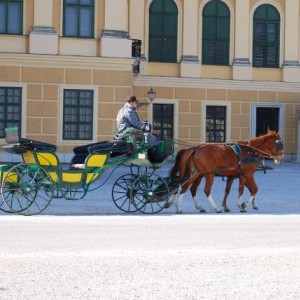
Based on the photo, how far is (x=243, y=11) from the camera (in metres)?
32.1

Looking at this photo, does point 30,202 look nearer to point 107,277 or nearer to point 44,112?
point 107,277

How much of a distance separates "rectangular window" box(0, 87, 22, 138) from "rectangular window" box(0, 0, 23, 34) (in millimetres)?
2184

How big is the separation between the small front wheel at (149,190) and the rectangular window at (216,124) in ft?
59.4

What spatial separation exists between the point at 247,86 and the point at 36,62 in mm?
10876

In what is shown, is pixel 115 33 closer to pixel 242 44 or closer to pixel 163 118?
pixel 163 118

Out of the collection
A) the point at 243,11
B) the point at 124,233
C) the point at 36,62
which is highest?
the point at 243,11

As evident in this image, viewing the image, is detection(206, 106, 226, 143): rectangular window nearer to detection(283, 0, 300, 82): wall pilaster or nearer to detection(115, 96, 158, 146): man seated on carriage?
detection(283, 0, 300, 82): wall pilaster

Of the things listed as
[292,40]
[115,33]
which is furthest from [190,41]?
[115,33]

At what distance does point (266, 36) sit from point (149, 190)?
66.2ft

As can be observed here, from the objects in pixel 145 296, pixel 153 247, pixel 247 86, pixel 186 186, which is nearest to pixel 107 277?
pixel 145 296

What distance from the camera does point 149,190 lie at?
1415cm

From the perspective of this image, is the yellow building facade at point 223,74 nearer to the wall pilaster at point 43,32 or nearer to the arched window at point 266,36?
the arched window at point 266,36

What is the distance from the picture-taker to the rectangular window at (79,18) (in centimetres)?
2594

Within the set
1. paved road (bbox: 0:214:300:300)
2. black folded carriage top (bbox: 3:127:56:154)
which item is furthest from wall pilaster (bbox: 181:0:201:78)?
paved road (bbox: 0:214:300:300)
